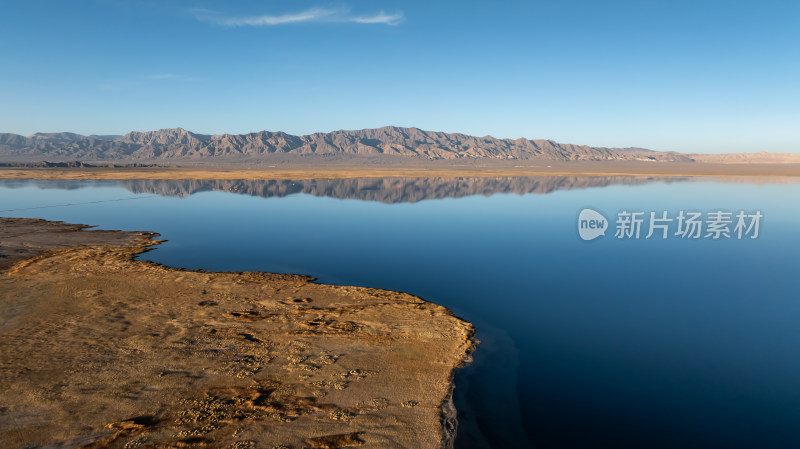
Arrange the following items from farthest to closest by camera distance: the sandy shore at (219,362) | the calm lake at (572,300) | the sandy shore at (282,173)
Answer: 1. the sandy shore at (282,173)
2. the calm lake at (572,300)
3. the sandy shore at (219,362)

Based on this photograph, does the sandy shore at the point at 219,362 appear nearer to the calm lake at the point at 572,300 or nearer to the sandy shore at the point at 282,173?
the calm lake at the point at 572,300

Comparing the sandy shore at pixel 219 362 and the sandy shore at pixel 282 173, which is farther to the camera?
the sandy shore at pixel 282 173

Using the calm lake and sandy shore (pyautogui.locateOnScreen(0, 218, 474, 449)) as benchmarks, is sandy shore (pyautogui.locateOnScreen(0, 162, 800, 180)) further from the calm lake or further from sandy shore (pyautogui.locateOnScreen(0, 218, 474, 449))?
sandy shore (pyautogui.locateOnScreen(0, 218, 474, 449))

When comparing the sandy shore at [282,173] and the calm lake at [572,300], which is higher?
the sandy shore at [282,173]

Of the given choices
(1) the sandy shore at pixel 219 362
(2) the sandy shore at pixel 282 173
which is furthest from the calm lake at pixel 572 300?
(2) the sandy shore at pixel 282 173

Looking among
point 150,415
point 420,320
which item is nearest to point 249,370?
point 150,415

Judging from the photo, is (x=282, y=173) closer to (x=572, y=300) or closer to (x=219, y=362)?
Answer: (x=572, y=300)

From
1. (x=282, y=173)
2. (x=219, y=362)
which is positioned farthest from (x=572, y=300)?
(x=282, y=173)

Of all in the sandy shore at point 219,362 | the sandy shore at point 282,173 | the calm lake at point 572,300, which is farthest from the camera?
the sandy shore at point 282,173
